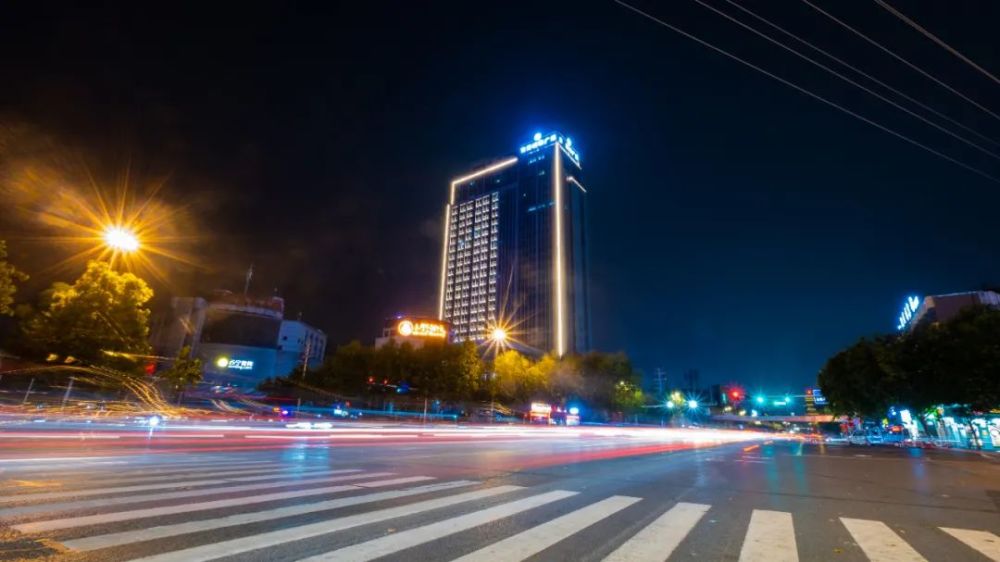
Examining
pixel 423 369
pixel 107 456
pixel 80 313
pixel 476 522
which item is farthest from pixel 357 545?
pixel 423 369

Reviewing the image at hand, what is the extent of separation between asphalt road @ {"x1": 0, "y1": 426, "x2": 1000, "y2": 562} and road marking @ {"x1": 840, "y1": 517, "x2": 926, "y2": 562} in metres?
0.03

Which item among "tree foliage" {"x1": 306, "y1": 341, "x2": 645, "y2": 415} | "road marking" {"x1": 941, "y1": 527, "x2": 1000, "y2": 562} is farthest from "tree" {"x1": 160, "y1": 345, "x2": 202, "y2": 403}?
"road marking" {"x1": 941, "y1": 527, "x2": 1000, "y2": 562}

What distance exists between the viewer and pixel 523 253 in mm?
147000

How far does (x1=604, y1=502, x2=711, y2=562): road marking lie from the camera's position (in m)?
4.73

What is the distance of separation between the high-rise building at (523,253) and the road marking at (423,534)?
12158 cm

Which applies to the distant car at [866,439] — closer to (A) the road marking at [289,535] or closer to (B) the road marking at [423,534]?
(B) the road marking at [423,534]

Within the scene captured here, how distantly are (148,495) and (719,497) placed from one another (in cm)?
933

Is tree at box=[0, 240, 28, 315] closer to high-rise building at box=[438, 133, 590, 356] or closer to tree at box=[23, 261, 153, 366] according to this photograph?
tree at box=[23, 261, 153, 366]

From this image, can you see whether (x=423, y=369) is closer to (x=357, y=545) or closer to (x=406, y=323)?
(x=406, y=323)

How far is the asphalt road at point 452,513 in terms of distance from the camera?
4.72 m

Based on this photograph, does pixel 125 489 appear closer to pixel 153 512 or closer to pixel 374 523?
pixel 153 512

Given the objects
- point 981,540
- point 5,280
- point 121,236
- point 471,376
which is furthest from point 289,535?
point 471,376

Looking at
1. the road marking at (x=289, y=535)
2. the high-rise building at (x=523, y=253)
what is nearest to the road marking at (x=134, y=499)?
the road marking at (x=289, y=535)

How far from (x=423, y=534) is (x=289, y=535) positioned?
141cm
